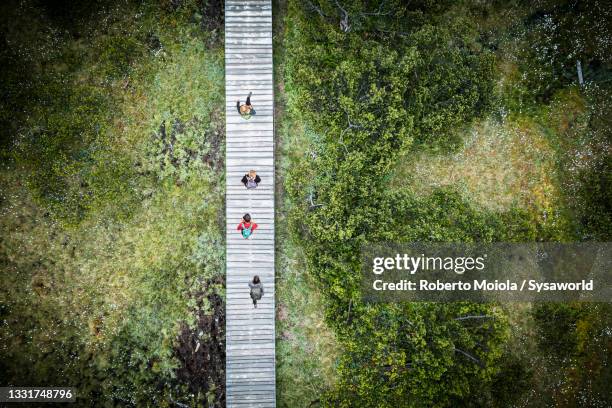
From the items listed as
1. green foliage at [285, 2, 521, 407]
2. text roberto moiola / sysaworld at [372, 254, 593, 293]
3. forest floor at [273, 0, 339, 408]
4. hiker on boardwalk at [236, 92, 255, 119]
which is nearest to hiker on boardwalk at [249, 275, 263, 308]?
forest floor at [273, 0, 339, 408]

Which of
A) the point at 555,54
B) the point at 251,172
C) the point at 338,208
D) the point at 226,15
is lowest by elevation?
the point at 338,208

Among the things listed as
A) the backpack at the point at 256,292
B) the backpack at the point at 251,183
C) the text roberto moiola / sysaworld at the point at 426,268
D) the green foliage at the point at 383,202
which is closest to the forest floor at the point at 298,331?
the green foliage at the point at 383,202

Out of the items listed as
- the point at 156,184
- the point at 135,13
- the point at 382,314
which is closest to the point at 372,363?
the point at 382,314

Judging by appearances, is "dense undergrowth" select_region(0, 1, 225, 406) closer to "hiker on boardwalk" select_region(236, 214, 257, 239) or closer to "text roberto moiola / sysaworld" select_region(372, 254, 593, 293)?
"hiker on boardwalk" select_region(236, 214, 257, 239)

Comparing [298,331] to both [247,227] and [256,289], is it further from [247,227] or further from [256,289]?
[247,227]

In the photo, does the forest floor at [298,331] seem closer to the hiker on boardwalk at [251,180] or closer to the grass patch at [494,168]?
the hiker on boardwalk at [251,180]

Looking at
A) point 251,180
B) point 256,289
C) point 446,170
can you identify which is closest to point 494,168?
point 446,170

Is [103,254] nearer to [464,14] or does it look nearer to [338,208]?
[338,208]
